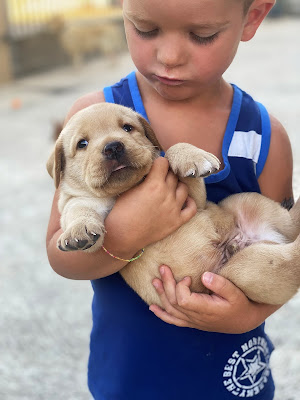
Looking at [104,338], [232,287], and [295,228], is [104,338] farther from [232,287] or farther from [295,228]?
[295,228]

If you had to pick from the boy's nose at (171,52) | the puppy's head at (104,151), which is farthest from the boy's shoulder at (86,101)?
the boy's nose at (171,52)

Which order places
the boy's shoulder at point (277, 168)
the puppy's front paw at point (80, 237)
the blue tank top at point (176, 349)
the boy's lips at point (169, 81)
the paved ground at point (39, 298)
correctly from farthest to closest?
the paved ground at point (39, 298), the boy's shoulder at point (277, 168), the blue tank top at point (176, 349), the boy's lips at point (169, 81), the puppy's front paw at point (80, 237)

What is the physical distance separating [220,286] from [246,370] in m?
0.48

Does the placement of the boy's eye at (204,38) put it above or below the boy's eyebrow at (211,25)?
below

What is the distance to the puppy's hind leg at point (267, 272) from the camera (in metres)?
1.68

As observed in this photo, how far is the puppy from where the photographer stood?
5.54 ft

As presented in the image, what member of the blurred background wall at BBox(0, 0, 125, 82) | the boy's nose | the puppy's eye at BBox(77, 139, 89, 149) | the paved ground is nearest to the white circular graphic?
the paved ground

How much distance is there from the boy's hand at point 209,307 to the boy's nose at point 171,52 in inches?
25.9

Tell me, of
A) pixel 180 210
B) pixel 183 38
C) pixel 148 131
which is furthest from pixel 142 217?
pixel 183 38

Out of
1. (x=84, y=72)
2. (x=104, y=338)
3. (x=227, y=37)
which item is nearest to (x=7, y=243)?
(x=104, y=338)

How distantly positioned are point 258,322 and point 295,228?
0.36 meters

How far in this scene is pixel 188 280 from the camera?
1761 mm

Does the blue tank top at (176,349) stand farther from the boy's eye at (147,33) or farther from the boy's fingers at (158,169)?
the boy's eye at (147,33)

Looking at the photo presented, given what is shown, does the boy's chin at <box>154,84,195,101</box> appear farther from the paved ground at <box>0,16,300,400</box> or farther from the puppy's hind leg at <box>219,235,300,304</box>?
the paved ground at <box>0,16,300,400</box>
